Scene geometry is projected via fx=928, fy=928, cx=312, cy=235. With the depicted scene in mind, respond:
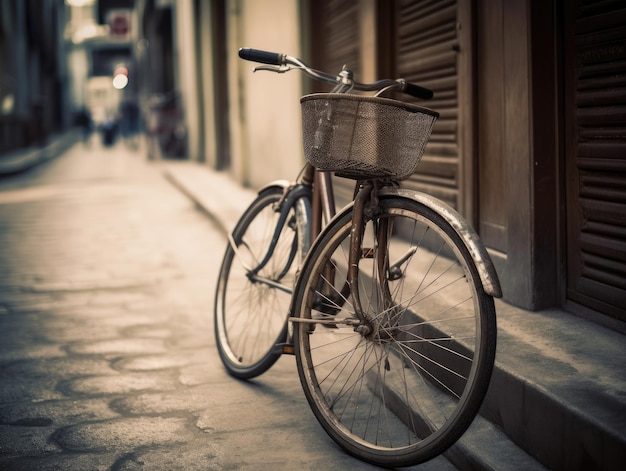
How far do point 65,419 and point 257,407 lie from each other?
76 centimetres

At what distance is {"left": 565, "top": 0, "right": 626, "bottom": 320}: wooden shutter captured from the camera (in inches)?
138

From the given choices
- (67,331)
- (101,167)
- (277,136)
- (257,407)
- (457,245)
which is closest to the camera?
(457,245)

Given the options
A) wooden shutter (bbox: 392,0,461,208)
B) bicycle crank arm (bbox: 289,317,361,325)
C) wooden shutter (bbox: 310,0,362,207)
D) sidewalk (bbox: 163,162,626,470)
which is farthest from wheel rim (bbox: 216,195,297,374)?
wooden shutter (bbox: 310,0,362,207)

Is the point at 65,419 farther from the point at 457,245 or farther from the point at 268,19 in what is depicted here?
the point at 268,19

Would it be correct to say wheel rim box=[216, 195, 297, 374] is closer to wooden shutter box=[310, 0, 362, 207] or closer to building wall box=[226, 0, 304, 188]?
wooden shutter box=[310, 0, 362, 207]

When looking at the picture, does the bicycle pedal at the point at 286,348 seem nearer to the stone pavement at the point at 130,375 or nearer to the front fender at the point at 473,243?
the stone pavement at the point at 130,375

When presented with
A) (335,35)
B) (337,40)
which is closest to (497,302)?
(337,40)

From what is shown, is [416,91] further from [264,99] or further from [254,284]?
[264,99]

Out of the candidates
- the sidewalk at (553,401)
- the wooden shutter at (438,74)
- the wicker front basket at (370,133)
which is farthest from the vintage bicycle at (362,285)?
the wooden shutter at (438,74)

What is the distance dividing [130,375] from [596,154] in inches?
88.9

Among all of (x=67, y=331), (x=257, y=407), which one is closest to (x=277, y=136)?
(x=67, y=331)

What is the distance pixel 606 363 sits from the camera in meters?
3.11

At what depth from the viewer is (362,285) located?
3.55 meters

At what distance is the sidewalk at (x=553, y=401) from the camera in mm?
2564
